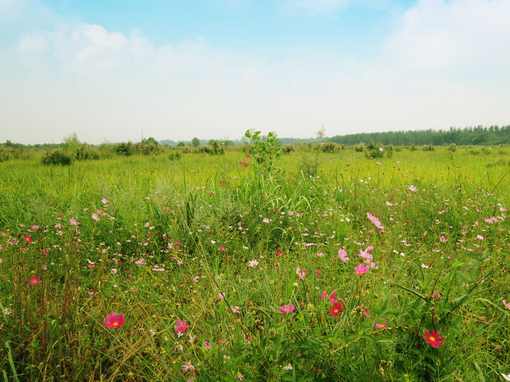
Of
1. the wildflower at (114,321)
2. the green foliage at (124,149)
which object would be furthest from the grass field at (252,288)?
the green foliage at (124,149)

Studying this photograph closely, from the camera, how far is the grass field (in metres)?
1.13

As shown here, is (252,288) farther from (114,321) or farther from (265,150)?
(265,150)

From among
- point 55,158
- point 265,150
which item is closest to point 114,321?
point 265,150

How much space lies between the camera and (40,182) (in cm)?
552

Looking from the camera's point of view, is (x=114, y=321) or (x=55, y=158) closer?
(x=114, y=321)

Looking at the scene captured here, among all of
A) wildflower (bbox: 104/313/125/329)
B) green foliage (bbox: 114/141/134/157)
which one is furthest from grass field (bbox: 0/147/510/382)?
green foliage (bbox: 114/141/134/157)

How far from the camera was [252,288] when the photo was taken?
1.92 m

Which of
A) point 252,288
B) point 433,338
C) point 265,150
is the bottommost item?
point 252,288

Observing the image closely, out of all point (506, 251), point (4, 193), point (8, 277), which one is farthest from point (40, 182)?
point (506, 251)

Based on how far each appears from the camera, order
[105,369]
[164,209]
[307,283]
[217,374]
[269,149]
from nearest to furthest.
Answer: [217,374], [105,369], [307,283], [164,209], [269,149]

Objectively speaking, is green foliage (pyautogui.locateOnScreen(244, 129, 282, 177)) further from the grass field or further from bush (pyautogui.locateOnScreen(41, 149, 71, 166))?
bush (pyautogui.locateOnScreen(41, 149, 71, 166))

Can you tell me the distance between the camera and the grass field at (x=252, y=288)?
1129mm

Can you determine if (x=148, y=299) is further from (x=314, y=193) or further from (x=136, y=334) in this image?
(x=314, y=193)

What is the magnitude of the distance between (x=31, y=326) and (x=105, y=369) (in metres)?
0.52
